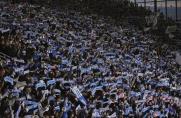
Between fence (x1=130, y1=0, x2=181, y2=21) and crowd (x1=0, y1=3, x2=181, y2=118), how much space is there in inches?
438

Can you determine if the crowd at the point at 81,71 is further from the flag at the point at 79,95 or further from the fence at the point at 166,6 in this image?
the fence at the point at 166,6

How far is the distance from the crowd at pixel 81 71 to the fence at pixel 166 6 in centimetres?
1112

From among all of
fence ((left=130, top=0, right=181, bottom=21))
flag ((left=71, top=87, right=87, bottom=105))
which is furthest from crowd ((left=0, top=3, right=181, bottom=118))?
fence ((left=130, top=0, right=181, bottom=21))

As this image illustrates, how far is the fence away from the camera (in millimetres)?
56775

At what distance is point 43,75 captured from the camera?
79.8ft

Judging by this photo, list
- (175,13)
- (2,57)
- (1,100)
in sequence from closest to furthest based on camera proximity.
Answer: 1. (1,100)
2. (2,57)
3. (175,13)

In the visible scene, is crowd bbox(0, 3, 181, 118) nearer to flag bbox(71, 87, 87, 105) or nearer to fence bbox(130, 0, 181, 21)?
flag bbox(71, 87, 87, 105)

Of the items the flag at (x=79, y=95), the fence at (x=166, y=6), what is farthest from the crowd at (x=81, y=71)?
the fence at (x=166, y=6)

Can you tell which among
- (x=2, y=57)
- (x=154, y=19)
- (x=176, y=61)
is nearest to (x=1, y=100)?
(x=2, y=57)

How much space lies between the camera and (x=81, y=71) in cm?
2819

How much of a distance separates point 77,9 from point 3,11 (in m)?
12.3

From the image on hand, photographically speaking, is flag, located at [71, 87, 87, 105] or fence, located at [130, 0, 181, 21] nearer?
flag, located at [71, 87, 87, 105]

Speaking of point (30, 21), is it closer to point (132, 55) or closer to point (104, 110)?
point (132, 55)

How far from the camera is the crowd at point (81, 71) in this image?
2181 cm
